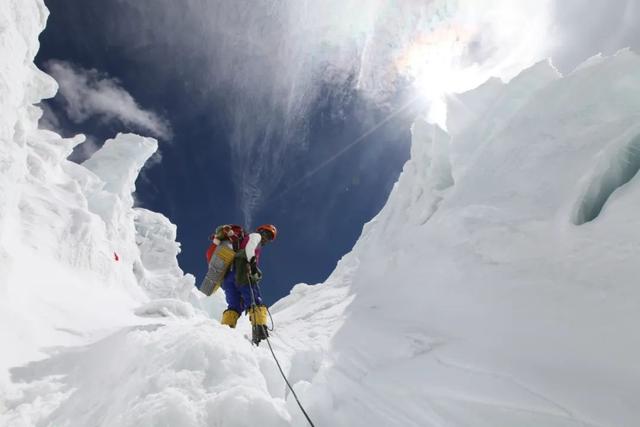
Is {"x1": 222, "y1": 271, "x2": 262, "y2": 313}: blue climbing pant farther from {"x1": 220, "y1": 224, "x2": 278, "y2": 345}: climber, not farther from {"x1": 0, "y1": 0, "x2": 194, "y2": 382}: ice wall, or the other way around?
{"x1": 0, "y1": 0, "x2": 194, "y2": 382}: ice wall

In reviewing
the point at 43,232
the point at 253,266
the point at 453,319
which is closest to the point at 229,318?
the point at 253,266

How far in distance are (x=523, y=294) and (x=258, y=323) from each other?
3.52 m

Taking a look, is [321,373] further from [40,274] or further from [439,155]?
[40,274]

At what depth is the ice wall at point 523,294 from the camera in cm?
346

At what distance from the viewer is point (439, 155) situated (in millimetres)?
11148

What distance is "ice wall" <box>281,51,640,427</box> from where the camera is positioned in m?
3.46

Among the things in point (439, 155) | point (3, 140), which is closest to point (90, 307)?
point (3, 140)

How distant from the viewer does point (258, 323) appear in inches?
233

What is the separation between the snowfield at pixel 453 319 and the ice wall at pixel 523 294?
2cm

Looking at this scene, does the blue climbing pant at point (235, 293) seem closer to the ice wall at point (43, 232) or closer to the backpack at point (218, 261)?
the backpack at point (218, 261)

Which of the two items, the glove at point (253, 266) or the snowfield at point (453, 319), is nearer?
the snowfield at point (453, 319)

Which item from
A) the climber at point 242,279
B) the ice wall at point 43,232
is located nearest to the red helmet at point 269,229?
the climber at point 242,279

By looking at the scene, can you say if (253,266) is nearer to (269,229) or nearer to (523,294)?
(269,229)

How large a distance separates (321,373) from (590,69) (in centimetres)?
677
